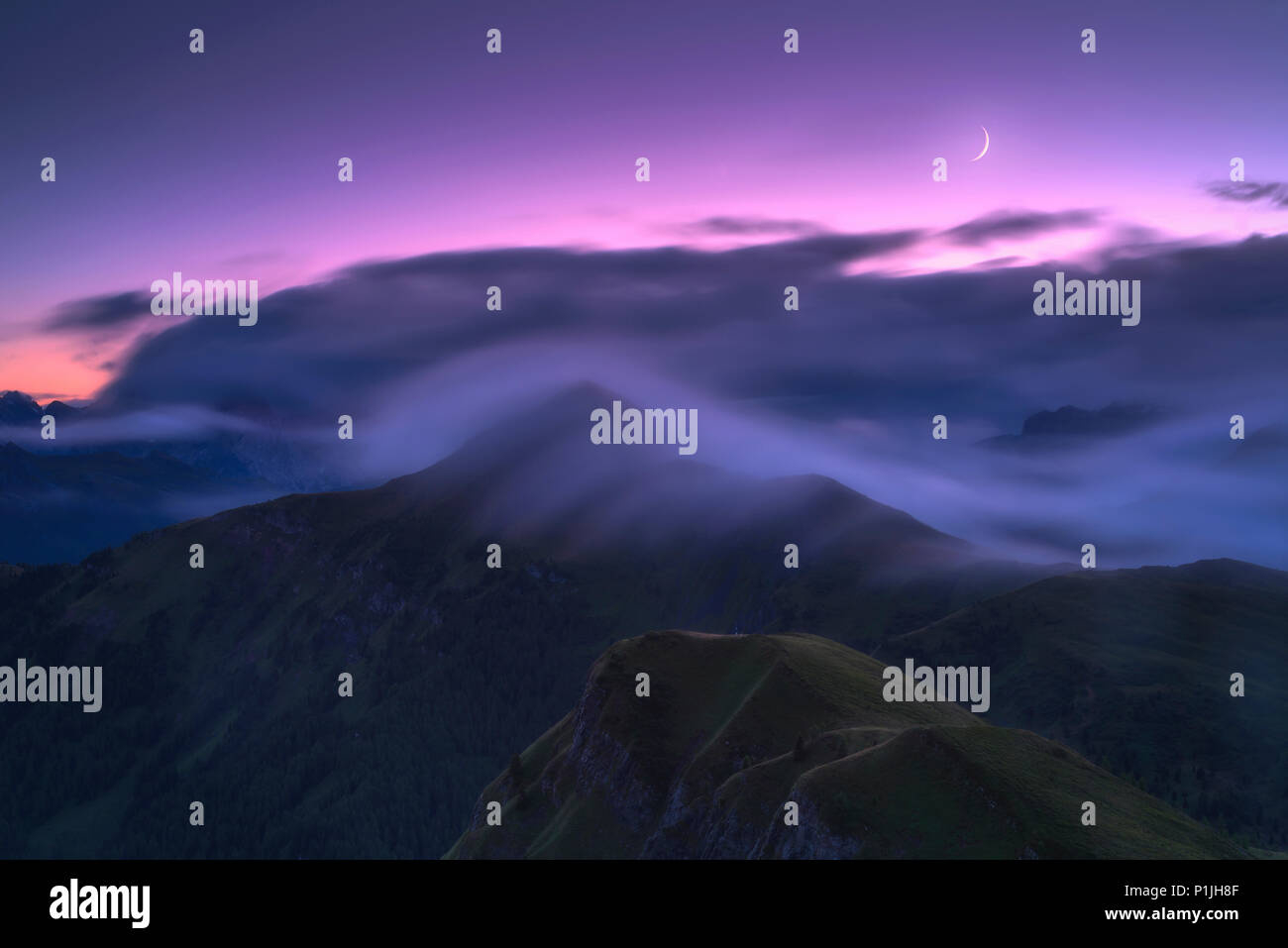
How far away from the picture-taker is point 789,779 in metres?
133

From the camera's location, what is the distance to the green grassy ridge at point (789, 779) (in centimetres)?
10562

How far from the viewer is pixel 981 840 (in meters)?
102

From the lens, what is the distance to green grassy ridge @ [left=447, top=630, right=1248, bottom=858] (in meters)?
106
